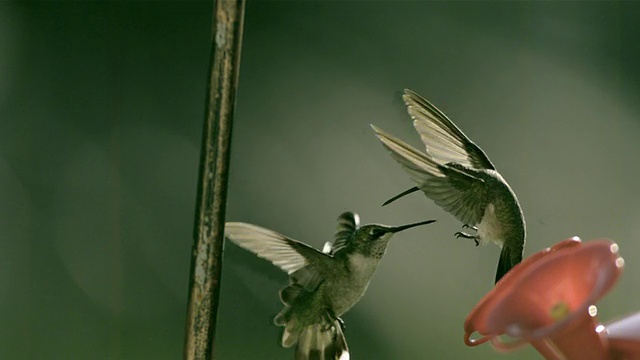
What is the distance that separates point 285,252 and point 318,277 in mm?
65

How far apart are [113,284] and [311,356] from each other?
3020 mm

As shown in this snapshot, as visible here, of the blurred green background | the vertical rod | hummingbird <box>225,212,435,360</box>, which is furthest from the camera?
the blurred green background

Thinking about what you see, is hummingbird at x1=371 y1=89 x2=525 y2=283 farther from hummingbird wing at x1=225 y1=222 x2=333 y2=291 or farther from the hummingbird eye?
hummingbird wing at x1=225 y1=222 x2=333 y2=291

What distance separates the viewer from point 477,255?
396 cm

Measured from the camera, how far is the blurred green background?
159 inches

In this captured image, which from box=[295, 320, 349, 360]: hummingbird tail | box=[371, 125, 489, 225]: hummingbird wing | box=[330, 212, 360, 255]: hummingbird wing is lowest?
box=[295, 320, 349, 360]: hummingbird tail

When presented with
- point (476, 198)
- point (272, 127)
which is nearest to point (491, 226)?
point (476, 198)

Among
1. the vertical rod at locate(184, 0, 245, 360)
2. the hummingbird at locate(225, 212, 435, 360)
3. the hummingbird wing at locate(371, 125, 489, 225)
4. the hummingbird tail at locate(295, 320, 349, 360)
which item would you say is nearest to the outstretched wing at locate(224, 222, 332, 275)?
the hummingbird at locate(225, 212, 435, 360)

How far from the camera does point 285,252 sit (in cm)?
132

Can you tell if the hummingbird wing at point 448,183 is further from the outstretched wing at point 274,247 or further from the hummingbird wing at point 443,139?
the outstretched wing at point 274,247

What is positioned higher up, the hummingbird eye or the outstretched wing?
the hummingbird eye

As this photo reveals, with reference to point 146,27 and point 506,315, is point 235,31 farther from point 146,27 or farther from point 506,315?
point 146,27

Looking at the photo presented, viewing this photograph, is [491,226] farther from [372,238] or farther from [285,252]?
[285,252]

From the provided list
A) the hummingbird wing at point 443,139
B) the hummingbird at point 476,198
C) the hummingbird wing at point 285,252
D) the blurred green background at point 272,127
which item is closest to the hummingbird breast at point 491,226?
the hummingbird at point 476,198
